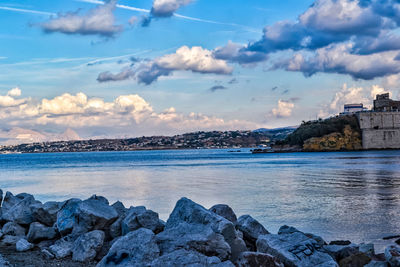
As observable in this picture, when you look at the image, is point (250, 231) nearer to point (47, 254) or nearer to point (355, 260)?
point (355, 260)

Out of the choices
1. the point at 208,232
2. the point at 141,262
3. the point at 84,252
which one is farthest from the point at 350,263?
→ the point at 84,252

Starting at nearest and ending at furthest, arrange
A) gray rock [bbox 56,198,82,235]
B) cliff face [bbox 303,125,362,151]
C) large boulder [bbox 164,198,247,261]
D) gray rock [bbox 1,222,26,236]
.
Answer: large boulder [bbox 164,198,247,261]
gray rock [bbox 56,198,82,235]
gray rock [bbox 1,222,26,236]
cliff face [bbox 303,125,362,151]

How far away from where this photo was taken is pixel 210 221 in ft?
24.5

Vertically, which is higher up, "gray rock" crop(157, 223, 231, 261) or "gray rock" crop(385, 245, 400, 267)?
"gray rock" crop(157, 223, 231, 261)

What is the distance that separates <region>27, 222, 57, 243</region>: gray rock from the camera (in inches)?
382

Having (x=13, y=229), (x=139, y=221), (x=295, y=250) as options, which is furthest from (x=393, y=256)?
(x=13, y=229)

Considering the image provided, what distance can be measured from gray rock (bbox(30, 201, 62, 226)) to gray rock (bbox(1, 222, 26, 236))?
1.57 ft

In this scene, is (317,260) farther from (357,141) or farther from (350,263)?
(357,141)

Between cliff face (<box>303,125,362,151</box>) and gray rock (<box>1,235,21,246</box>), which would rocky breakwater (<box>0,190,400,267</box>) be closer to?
gray rock (<box>1,235,21,246</box>)

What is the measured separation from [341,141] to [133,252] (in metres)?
103

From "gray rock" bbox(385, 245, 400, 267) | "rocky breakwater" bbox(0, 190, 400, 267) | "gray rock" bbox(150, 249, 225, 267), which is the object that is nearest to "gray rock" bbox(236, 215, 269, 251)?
"rocky breakwater" bbox(0, 190, 400, 267)

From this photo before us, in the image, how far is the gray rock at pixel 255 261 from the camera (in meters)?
6.24

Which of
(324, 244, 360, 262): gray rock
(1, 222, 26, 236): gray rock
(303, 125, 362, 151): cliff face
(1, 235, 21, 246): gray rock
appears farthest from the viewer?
(303, 125, 362, 151): cliff face

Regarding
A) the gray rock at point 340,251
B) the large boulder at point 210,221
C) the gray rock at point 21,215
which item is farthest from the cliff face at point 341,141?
the large boulder at point 210,221
